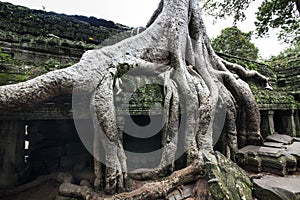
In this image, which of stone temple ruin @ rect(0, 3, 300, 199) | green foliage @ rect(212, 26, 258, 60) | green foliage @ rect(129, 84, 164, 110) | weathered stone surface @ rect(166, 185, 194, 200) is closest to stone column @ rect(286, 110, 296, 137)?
stone temple ruin @ rect(0, 3, 300, 199)

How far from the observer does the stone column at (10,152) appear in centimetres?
308

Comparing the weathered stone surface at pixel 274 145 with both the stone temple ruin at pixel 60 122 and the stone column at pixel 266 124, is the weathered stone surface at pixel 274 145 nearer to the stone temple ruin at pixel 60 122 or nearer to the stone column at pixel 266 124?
the stone temple ruin at pixel 60 122

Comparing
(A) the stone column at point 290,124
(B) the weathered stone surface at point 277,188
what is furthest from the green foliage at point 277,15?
(B) the weathered stone surface at point 277,188

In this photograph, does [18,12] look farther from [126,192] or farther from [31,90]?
[126,192]

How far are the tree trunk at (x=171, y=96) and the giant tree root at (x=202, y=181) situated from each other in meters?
0.01

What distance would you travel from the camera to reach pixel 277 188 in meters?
2.32

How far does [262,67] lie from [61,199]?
6591mm

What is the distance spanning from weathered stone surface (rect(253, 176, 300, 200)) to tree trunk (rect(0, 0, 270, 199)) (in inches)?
6.3

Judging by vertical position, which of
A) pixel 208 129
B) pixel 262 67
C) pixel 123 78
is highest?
pixel 262 67

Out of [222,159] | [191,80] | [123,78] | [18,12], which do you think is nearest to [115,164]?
[123,78]

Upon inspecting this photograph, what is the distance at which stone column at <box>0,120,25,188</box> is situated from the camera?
308 cm

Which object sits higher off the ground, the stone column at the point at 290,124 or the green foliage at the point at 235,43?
the green foliage at the point at 235,43

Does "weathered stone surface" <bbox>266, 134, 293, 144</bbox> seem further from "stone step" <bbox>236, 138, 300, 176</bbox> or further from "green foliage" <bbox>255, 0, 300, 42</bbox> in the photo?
"green foliage" <bbox>255, 0, 300, 42</bbox>

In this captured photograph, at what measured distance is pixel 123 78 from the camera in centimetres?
283
